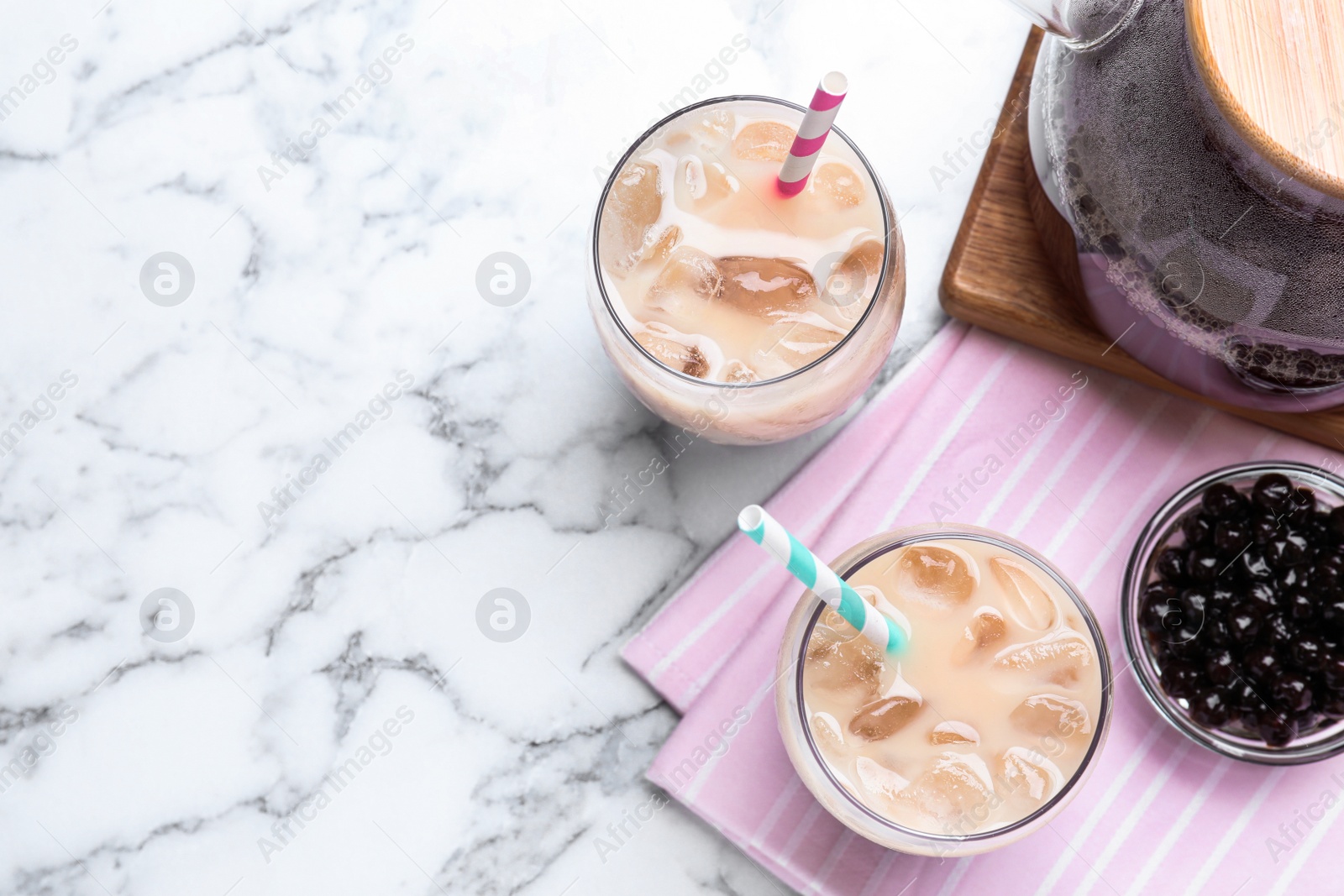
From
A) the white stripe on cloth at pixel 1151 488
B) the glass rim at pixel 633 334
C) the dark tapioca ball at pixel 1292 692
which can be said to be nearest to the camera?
the glass rim at pixel 633 334

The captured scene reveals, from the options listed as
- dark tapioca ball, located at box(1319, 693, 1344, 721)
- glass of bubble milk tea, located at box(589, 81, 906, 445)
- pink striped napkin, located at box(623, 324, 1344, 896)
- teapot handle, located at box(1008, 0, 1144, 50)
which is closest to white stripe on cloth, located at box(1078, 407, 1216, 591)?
pink striped napkin, located at box(623, 324, 1344, 896)

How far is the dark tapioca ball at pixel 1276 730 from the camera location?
3.26 feet

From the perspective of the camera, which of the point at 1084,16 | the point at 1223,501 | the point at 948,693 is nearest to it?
the point at 1084,16

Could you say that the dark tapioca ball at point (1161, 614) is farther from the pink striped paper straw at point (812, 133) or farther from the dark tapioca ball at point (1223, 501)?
the pink striped paper straw at point (812, 133)

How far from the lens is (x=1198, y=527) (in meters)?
1.05

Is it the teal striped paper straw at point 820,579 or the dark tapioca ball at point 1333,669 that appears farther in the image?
the dark tapioca ball at point 1333,669

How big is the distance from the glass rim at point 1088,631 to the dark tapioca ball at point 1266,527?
0.22m

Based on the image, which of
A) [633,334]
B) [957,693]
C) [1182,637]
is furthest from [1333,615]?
[633,334]

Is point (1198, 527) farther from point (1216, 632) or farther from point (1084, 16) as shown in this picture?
point (1084, 16)

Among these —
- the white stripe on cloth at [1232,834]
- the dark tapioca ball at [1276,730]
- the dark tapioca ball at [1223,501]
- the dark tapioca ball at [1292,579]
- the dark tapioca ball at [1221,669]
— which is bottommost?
the white stripe on cloth at [1232,834]

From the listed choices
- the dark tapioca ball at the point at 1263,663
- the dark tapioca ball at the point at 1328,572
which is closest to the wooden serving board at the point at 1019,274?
the dark tapioca ball at the point at 1328,572

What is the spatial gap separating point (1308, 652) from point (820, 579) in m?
0.53

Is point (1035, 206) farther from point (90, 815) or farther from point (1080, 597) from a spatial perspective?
point (90, 815)

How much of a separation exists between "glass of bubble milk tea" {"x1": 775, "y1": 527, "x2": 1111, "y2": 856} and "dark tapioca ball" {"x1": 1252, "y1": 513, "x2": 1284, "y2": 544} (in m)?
0.22
